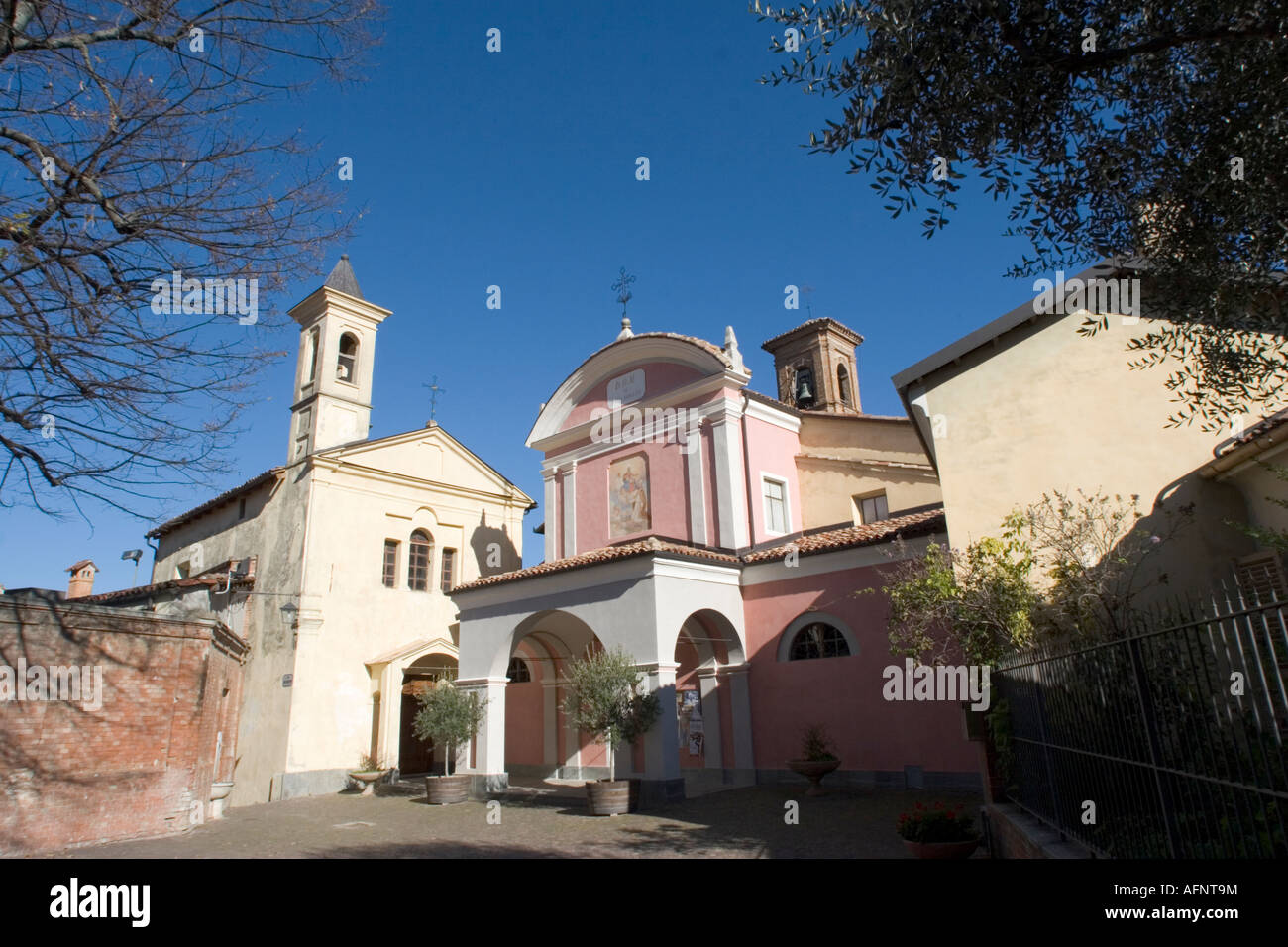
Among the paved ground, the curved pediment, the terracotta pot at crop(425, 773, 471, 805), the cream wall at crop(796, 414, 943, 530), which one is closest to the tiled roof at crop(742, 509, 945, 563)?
the cream wall at crop(796, 414, 943, 530)

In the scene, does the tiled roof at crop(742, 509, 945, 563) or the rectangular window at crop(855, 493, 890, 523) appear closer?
the tiled roof at crop(742, 509, 945, 563)

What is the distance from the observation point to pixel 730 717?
16.0m

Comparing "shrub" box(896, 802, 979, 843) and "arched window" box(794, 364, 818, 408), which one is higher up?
"arched window" box(794, 364, 818, 408)

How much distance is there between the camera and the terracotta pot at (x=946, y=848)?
25.0ft

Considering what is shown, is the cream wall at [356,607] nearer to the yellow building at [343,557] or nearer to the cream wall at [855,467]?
the yellow building at [343,557]

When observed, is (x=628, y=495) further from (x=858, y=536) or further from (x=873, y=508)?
(x=858, y=536)

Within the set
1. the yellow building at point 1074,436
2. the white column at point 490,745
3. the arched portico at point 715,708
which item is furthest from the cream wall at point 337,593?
the yellow building at point 1074,436

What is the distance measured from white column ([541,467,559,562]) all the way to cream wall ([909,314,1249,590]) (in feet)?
38.8

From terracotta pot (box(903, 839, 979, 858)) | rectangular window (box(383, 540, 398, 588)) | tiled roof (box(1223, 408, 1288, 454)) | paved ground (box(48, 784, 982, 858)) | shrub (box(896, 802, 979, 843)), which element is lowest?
paved ground (box(48, 784, 982, 858))

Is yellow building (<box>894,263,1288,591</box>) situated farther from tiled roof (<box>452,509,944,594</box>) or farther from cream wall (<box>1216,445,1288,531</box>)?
tiled roof (<box>452,509,944,594</box>)

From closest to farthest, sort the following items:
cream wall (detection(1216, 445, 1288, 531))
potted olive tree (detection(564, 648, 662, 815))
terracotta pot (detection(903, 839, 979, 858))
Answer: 1. terracotta pot (detection(903, 839, 979, 858))
2. cream wall (detection(1216, 445, 1288, 531))
3. potted olive tree (detection(564, 648, 662, 815))

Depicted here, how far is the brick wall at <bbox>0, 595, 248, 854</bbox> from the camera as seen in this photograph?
10.5 m

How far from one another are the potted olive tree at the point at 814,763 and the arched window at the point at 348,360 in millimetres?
16140

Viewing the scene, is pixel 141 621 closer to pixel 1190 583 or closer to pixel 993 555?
pixel 993 555
